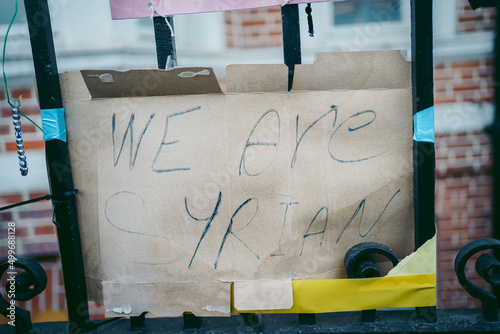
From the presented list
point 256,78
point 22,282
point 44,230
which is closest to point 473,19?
point 256,78

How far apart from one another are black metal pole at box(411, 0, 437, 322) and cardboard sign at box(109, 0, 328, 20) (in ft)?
1.36

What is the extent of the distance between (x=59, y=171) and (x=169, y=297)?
19.0 inches

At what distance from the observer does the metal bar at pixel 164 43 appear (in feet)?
3.04

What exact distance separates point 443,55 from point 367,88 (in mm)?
959

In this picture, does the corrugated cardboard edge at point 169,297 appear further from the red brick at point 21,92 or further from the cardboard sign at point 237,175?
the red brick at point 21,92

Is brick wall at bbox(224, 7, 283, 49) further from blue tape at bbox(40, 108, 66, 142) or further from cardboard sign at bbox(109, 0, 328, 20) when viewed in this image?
blue tape at bbox(40, 108, 66, 142)

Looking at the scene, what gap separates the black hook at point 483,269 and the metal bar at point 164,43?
38.5 inches

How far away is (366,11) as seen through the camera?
1.73 meters

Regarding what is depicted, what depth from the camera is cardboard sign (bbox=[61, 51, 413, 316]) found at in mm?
902

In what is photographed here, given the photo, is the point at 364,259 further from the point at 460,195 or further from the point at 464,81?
the point at 464,81

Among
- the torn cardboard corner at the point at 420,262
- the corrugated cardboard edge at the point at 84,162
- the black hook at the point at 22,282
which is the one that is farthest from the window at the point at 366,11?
the black hook at the point at 22,282

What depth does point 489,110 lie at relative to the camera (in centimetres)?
156

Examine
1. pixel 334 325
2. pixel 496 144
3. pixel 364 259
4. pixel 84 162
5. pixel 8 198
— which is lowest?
pixel 334 325

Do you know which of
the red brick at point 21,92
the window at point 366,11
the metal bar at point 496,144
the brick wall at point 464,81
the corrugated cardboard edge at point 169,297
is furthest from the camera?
the window at point 366,11
